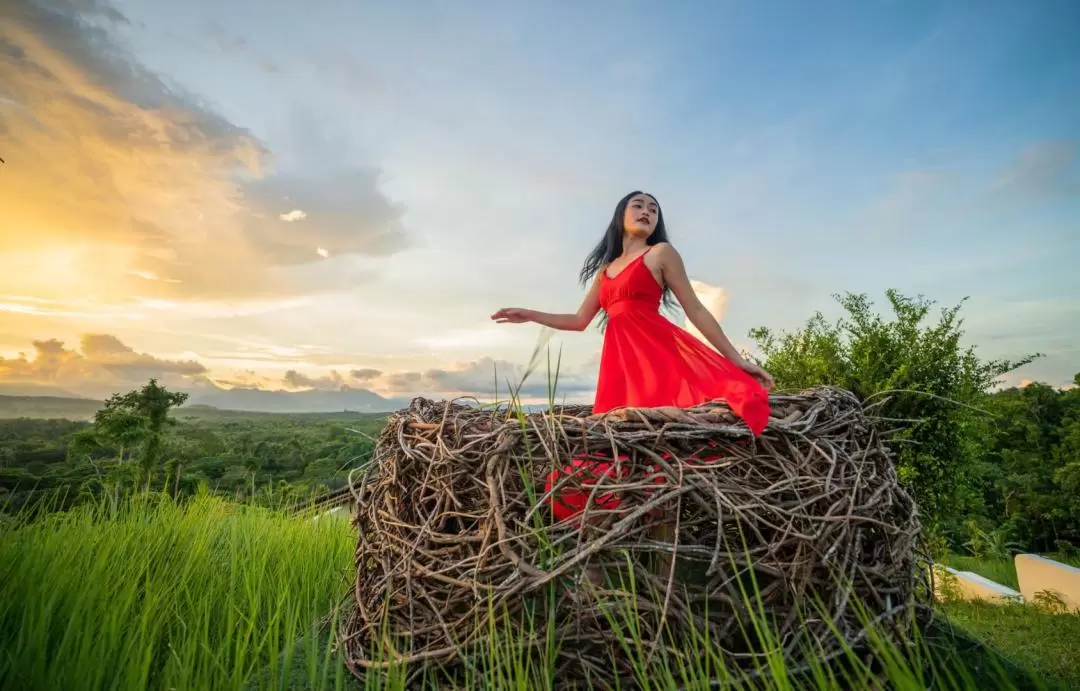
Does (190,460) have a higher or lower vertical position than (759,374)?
lower

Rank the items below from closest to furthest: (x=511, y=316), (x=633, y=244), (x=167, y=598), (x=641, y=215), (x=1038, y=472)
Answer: (x=167, y=598)
(x=511, y=316)
(x=641, y=215)
(x=633, y=244)
(x=1038, y=472)

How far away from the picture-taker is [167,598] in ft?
9.11

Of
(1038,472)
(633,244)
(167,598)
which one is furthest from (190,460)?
(1038,472)

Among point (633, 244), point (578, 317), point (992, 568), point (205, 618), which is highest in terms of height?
point (633, 244)

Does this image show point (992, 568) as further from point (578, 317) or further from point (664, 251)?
point (664, 251)

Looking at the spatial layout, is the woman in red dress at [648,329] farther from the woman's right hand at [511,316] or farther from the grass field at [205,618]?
the grass field at [205,618]

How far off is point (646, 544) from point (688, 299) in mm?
1923

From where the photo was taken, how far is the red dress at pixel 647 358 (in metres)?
3.06

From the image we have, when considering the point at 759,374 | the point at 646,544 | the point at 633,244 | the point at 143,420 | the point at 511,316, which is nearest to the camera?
the point at 646,544

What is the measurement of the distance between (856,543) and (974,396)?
7705 millimetres

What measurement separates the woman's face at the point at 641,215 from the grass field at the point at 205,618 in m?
2.73

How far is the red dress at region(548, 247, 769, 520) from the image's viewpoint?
3.06 meters

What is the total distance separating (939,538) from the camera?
8195mm


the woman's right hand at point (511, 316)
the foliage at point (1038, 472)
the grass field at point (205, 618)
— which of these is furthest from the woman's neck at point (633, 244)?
the foliage at point (1038, 472)
